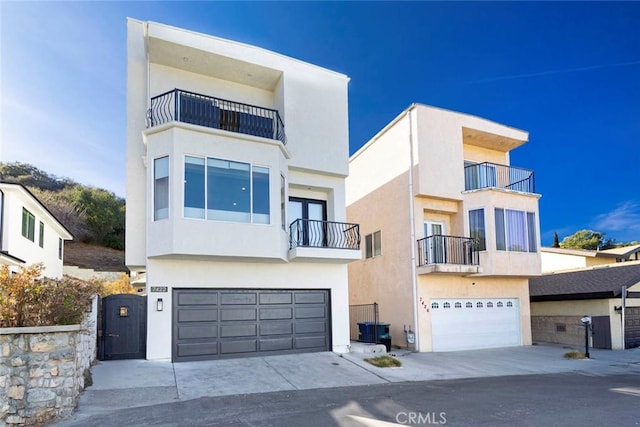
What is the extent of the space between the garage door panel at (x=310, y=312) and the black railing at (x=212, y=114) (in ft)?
17.5

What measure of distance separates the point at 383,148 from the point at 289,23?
6.36 m

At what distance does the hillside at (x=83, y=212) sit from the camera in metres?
34.9

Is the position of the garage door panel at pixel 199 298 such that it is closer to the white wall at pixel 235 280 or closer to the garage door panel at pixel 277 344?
the white wall at pixel 235 280

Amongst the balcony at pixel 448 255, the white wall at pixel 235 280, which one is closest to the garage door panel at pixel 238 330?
the white wall at pixel 235 280

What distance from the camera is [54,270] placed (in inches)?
934

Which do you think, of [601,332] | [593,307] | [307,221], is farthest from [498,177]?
[307,221]

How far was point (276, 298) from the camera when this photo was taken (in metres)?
13.6

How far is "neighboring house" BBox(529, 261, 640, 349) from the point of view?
17609mm

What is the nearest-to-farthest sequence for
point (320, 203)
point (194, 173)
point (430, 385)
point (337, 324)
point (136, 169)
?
point (430, 385)
point (194, 173)
point (136, 169)
point (337, 324)
point (320, 203)

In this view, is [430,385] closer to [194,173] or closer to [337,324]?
[337,324]

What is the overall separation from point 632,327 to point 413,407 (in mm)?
15025

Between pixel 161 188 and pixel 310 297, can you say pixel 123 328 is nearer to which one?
pixel 161 188

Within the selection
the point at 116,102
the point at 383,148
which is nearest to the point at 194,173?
the point at 116,102

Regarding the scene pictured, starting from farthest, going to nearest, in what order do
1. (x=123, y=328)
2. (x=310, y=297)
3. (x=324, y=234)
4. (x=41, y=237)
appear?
(x=41, y=237) < (x=324, y=234) < (x=310, y=297) < (x=123, y=328)
